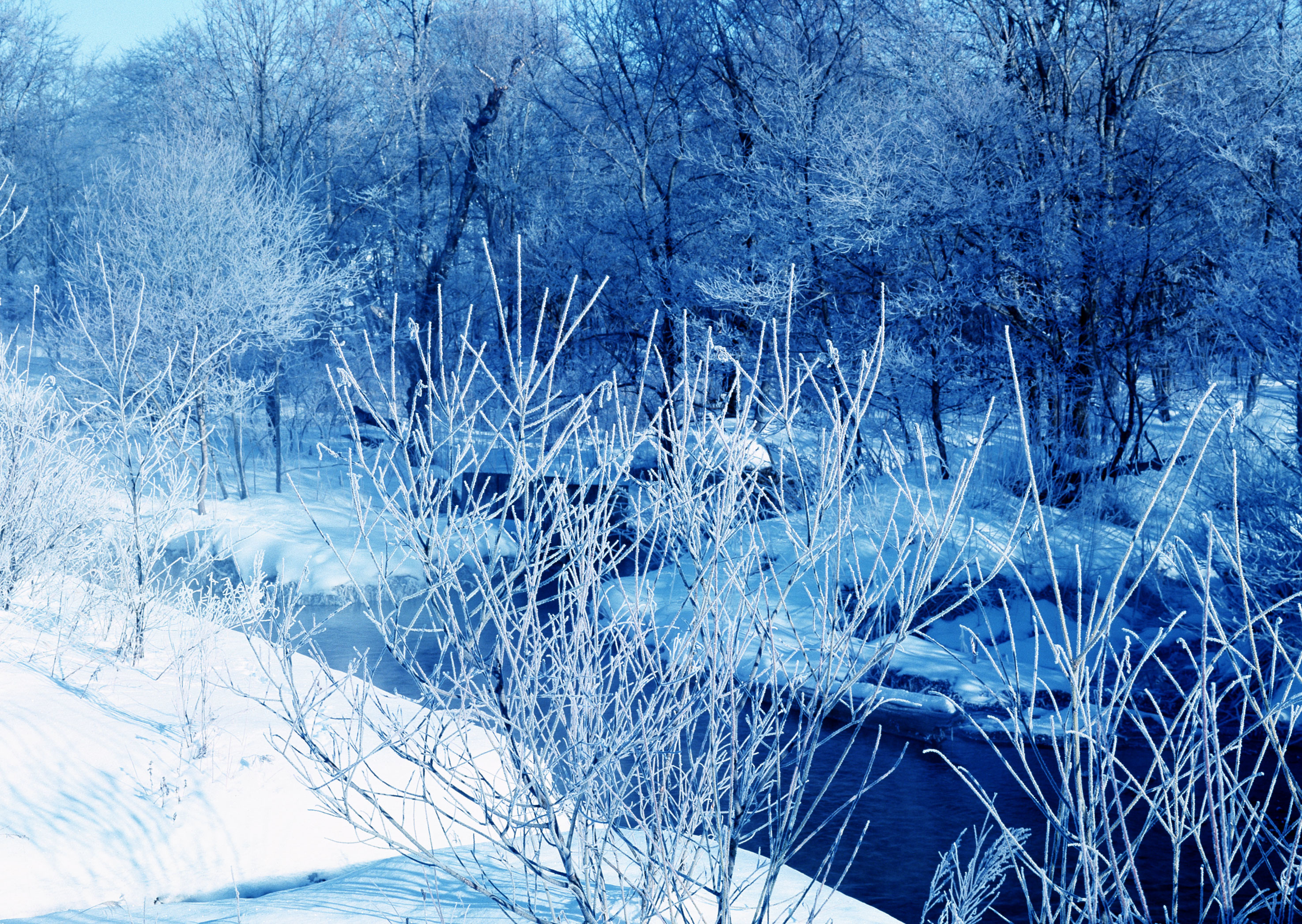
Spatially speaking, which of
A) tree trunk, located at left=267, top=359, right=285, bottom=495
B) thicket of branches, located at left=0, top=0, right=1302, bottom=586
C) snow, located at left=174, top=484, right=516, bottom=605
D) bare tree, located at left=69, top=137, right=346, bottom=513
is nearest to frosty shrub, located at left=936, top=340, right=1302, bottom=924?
thicket of branches, located at left=0, top=0, right=1302, bottom=586

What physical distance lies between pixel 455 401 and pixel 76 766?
14.7 feet

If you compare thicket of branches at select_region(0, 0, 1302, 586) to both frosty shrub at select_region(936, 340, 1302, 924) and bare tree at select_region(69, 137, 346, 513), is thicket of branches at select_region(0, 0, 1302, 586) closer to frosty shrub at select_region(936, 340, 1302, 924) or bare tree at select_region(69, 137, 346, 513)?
bare tree at select_region(69, 137, 346, 513)

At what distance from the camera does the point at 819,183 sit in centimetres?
1630

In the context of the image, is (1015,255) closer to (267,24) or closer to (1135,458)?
(1135,458)

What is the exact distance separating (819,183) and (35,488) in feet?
37.7

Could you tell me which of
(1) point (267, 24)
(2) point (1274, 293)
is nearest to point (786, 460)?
(2) point (1274, 293)

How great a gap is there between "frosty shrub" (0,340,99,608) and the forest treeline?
2907 mm

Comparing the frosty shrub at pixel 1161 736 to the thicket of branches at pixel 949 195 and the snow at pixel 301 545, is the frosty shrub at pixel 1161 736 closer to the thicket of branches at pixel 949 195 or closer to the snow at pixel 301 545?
the thicket of branches at pixel 949 195

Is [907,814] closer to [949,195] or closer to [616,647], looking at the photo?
[616,647]

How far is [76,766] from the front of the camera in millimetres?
6516

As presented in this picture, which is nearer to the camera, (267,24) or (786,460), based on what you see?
(786,460)

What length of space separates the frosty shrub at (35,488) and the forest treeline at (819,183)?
291cm

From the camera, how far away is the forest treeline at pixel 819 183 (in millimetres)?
14883

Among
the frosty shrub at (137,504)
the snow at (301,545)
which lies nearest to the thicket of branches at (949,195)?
the snow at (301,545)
